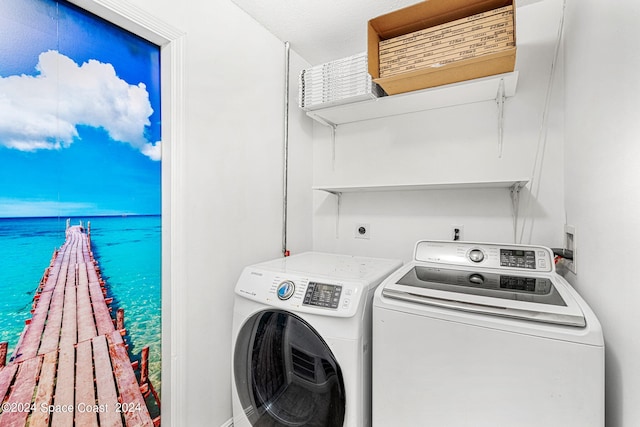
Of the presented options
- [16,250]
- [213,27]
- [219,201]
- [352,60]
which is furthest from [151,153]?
[352,60]

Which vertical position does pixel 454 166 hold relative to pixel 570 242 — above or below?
above

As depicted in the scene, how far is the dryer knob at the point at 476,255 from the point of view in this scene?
145cm

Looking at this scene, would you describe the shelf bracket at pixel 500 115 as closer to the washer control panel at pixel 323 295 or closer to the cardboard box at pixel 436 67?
the cardboard box at pixel 436 67

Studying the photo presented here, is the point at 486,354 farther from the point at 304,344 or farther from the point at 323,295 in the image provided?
the point at 304,344

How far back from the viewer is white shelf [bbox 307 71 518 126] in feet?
4.89

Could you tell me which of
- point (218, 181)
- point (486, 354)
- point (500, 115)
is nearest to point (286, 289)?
point (218, 181)

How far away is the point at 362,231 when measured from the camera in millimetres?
2119

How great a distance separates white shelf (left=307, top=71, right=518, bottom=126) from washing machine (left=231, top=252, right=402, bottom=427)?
990 millimetres

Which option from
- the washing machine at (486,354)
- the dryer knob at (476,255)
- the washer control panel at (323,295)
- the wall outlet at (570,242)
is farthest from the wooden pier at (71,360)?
the wall outlet at (570,242)

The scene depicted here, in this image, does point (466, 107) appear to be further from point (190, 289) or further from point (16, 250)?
point (16, 250)

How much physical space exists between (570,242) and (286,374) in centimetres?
150

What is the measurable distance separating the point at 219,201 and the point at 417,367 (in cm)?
119

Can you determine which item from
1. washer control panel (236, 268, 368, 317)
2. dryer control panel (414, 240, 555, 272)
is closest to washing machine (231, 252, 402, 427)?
washer control panel (236, 268, 368, 317)

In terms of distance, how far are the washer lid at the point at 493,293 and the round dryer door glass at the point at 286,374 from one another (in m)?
0.42
